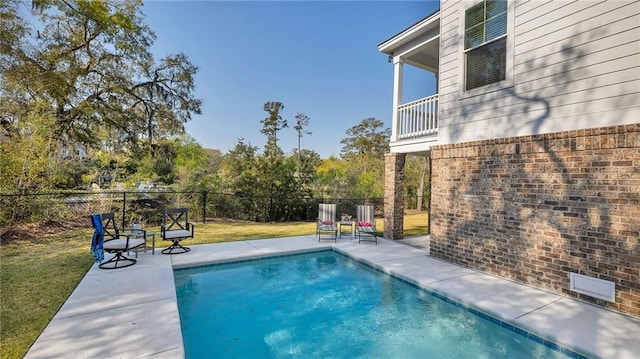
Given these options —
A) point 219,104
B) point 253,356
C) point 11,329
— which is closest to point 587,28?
point 253,356

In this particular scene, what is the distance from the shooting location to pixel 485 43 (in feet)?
17.8

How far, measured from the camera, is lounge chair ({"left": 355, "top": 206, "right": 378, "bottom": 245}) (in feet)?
26.5

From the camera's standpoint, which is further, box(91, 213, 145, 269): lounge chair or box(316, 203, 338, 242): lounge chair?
box(316, 203, 338, 242): lounge chair

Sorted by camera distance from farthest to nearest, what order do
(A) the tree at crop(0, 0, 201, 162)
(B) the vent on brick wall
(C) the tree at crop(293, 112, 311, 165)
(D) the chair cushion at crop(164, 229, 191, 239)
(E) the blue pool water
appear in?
(C) the tree at crop(293, 112, 311, 165) < (A) the tree at crop(0, 0, 201, 162) < (D) the chair cushion at crop(164, 229, 191, 239) < (B) the vent on brick wall < (E) the blue pool water

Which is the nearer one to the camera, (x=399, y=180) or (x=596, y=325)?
(x=596, y=325)

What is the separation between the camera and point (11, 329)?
3.20 m

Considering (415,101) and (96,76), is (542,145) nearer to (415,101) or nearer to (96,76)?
(415,101)

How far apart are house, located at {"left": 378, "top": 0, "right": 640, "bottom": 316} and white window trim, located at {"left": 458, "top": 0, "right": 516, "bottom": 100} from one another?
0.07ft

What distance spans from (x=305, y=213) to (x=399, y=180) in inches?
248

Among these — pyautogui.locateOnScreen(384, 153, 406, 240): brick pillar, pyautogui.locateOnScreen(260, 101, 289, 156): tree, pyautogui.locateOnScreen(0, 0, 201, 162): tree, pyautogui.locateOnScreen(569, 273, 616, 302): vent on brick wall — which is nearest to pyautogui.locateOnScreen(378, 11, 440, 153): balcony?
pyautogui.locateOnScreen(384, 153, 406, 240): brick pillar

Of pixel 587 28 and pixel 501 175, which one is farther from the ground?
pixel 587 28

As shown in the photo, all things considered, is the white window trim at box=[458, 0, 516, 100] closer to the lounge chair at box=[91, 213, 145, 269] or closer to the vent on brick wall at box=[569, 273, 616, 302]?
the vent on brick wall at box=[569, 273, 616, 302]

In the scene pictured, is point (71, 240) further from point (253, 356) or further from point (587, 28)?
point (587, 28)

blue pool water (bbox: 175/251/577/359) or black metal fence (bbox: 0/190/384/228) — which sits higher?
black metal fence (bbox: 0/190/384/228)
